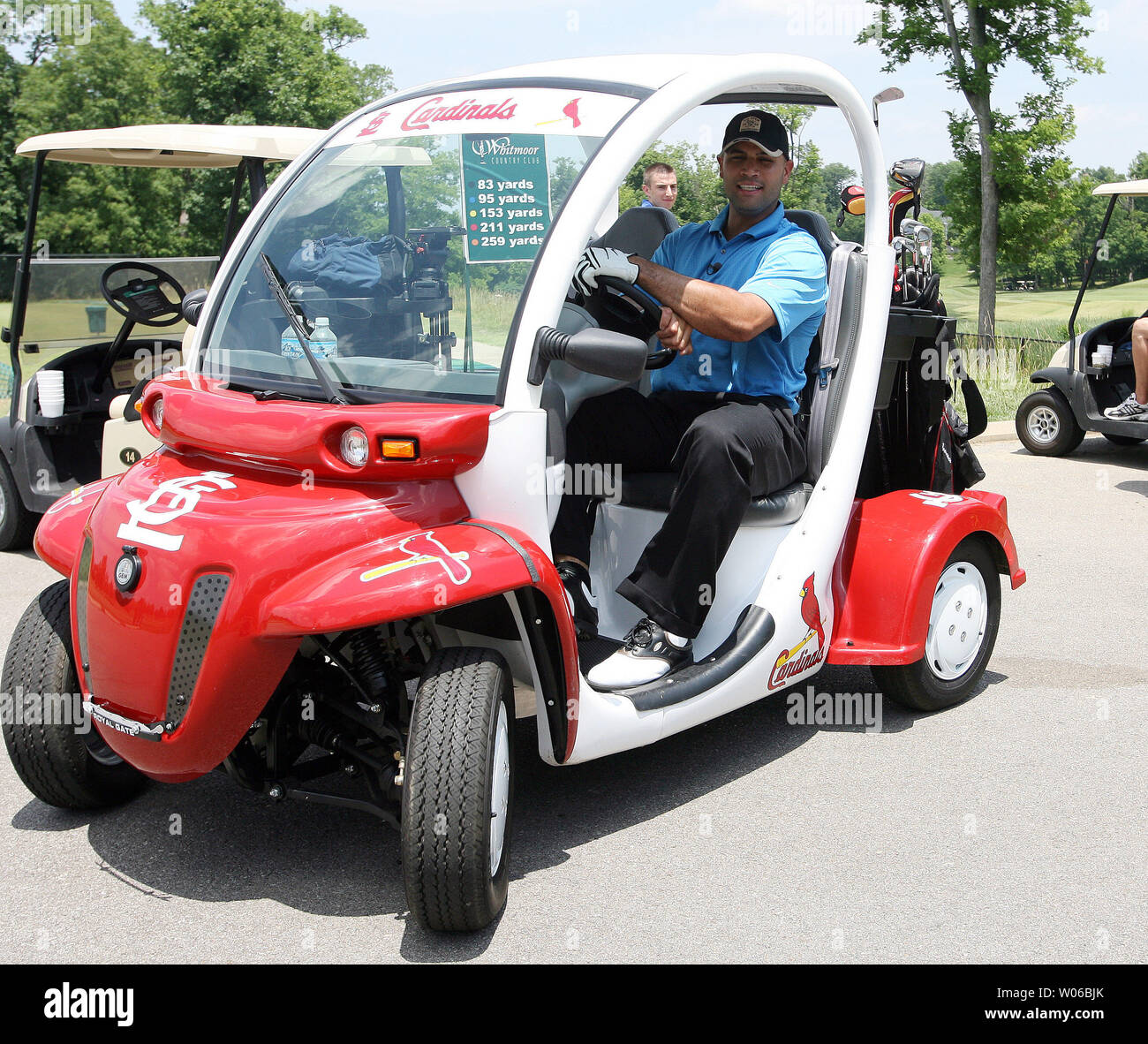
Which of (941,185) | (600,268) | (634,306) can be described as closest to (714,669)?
(634,306)

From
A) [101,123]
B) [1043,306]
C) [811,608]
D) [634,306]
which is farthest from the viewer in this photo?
[101,123]

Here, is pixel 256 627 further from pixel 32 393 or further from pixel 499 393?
pixel 32 393

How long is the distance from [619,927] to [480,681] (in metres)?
0.65

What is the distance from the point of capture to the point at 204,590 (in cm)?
252

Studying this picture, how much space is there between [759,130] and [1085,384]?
240 inches

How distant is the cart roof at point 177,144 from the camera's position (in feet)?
19.4

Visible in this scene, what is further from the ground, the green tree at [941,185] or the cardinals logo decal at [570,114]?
the green tree at [941,185]

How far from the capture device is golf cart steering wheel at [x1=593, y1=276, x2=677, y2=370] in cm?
308

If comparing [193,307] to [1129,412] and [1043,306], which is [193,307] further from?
[1043,306]

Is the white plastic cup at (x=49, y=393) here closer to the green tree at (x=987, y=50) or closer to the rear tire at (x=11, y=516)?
the rear tire at (x=11, y=516)

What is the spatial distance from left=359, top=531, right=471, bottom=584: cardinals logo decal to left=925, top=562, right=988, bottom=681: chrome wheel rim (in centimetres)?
192

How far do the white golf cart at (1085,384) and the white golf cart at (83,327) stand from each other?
19.0ft

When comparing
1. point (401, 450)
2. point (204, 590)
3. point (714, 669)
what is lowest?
point (714, 669)

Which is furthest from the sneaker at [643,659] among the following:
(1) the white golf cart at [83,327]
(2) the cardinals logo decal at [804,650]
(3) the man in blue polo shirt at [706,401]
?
(1) the white golf cart at [83,327]
